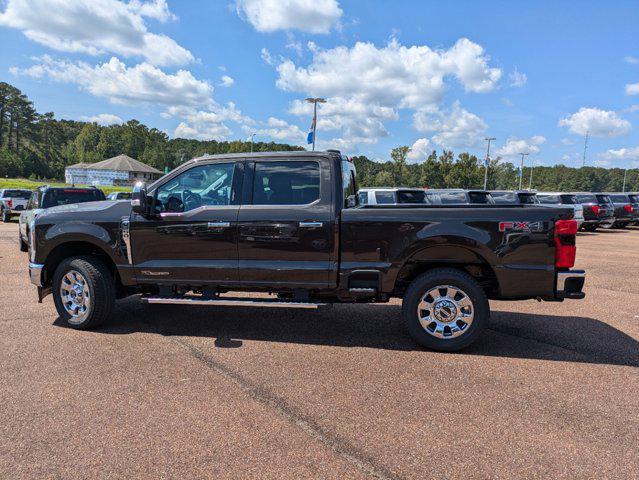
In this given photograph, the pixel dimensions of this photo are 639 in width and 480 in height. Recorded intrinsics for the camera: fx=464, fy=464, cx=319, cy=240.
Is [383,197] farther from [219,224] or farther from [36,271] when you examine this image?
[36,271]

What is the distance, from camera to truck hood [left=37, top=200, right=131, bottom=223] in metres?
5.32

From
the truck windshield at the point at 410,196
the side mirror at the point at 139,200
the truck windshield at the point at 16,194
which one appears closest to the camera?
the side mirror at the point at 139,200

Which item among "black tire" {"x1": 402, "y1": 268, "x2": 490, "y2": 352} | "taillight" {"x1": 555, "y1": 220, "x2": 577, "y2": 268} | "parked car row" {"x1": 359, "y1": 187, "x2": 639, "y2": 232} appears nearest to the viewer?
"taillight" {"x1": 555, "y1": 220, "x2": 577, "y2": 268}

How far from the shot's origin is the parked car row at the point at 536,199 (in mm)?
13508

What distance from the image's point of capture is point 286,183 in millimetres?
5070

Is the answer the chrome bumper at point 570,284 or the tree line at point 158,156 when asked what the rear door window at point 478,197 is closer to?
the chrome bumper at point 570,284

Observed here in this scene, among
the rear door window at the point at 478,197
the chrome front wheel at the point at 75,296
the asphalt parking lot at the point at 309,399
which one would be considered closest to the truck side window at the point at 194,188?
the chrome front wheel at the point at 75,296

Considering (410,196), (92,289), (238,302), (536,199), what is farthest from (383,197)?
(92,289)

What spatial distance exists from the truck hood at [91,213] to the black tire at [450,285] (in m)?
3.30

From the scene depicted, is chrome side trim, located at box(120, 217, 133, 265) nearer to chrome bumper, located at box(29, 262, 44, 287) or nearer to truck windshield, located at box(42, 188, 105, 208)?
chrome bumper, located at box(29, 262, 44, 287)

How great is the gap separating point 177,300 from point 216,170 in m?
1.51

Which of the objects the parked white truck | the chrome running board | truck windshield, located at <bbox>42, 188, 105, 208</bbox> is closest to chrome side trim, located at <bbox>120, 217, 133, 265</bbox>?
the chrome running board

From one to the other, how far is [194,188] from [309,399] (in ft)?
9.13

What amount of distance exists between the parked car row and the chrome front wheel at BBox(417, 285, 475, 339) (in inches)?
290
